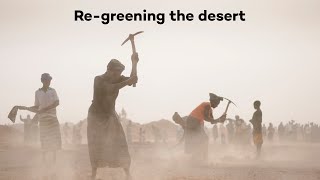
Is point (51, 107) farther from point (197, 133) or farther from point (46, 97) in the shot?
point (197, 133)

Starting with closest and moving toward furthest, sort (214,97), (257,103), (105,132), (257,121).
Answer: (105,132), (214,97), (257,103), (257,121)

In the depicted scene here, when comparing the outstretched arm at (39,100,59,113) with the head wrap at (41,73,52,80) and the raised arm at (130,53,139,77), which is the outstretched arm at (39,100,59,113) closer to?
the head wrap at (41,73,52,80)

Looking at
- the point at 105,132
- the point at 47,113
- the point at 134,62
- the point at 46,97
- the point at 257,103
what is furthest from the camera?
the point at 257,103

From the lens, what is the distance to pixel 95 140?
30.3 feet

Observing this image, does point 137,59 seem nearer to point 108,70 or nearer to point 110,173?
point 108,70

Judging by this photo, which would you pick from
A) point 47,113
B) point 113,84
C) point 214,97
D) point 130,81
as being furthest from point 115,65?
point 214,97

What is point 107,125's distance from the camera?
363 inches

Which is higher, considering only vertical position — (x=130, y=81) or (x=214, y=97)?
(x=130, y=81)

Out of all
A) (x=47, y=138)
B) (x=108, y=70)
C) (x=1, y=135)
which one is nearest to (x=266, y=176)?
(x=108, y=70)

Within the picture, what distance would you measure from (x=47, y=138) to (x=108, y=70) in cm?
382

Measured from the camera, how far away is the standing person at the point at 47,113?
1210cm

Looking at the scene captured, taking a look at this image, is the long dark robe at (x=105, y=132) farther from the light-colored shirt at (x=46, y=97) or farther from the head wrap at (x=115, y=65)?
the light-colored shirt at (x=46, y=97)

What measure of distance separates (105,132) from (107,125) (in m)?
0.13

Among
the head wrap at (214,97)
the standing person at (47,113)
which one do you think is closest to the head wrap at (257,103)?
the head wrap at (214,97)
